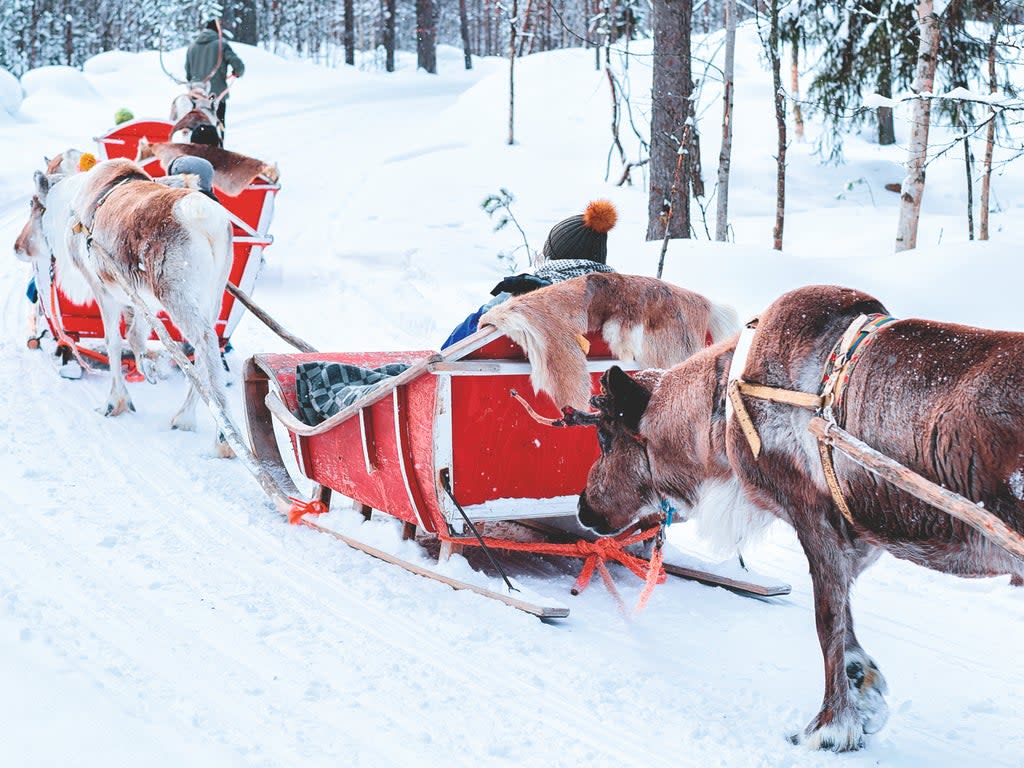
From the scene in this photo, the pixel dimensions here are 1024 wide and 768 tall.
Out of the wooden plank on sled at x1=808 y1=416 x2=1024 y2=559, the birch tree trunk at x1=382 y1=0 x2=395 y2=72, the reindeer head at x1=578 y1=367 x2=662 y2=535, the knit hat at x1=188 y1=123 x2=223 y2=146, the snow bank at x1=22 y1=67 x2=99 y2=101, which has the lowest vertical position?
the reindeer head at x1=578 y1=367 x2=662 y2=535

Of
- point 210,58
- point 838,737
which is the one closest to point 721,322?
point 838,737

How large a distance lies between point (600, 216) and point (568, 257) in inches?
9.0

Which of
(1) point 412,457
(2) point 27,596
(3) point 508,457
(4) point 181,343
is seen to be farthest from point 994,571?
(4) point 181,343

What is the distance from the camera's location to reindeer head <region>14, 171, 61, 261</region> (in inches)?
283

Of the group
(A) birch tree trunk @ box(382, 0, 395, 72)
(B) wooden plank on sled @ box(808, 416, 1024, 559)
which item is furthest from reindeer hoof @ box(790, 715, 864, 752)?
(A) birch tree trunk @ box(382, 0, 395, 72)

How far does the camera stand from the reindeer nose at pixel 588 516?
11.4 feet

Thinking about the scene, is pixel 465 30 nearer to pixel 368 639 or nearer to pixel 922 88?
pixel 922 88

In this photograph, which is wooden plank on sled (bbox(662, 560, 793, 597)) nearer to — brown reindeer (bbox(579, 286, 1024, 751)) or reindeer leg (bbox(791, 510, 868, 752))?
brown reindeer (bbox(579, 286, 1024, 751))

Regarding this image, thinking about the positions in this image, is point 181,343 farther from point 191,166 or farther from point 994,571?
point 994,571

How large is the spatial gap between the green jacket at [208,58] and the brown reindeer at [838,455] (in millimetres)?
10315

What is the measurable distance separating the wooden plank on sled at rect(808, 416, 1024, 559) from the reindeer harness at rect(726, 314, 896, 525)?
0.15ft

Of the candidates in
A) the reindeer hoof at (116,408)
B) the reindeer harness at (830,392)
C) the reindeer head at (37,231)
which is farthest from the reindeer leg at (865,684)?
the reindeer head at (37,231)

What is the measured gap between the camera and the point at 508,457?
3.85 m

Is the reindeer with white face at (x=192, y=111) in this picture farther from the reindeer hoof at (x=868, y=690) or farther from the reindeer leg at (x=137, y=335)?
the reindeer hoof at (x=868, y=690)
